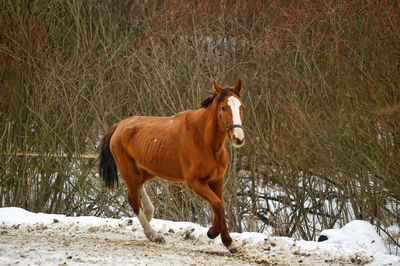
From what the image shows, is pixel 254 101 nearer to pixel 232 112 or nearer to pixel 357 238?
pixel 357 238

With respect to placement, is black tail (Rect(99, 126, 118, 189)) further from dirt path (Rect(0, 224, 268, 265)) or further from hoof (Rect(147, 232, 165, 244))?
hoof (Rect(147, 232, 165, 244))

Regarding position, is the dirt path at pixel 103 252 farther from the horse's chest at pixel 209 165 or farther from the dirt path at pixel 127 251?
the horse's chest at pixel 209 165

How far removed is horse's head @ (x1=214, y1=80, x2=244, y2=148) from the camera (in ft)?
17.1

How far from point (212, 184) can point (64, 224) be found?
10.7 ft

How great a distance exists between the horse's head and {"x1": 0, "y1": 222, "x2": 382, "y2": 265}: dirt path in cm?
142

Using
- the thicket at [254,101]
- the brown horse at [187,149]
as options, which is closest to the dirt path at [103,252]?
the brown horse at [187,149]

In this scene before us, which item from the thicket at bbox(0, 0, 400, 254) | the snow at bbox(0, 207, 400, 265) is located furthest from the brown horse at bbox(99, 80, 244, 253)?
the thicket at bbox(0, 0, 400, 254)

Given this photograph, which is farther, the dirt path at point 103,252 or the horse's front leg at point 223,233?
the horse's front leg at point 223,233

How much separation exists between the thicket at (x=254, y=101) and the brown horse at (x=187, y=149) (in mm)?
1848

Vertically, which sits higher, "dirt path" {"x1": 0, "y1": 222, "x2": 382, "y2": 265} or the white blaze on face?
the white blaze on face

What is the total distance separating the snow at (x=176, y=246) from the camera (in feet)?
18.3

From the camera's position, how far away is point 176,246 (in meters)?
6.74

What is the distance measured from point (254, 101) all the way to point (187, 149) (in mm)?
4596

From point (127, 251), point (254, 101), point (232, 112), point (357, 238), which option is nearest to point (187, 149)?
point (232, 112)
